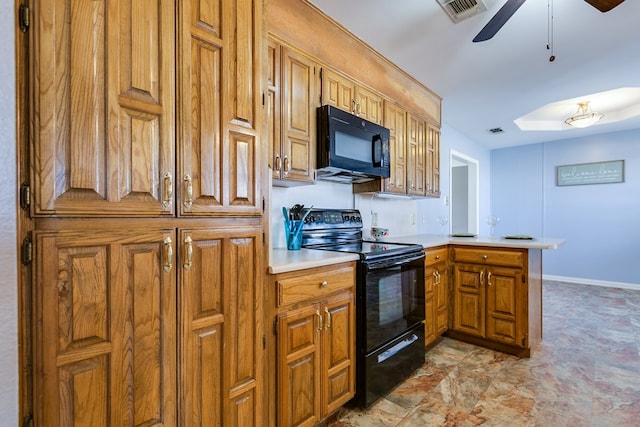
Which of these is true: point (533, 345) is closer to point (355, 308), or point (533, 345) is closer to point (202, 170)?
point (355, 308)

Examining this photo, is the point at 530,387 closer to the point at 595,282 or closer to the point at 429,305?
the point at 429,305

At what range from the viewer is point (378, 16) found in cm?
205

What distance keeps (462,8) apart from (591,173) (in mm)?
4752

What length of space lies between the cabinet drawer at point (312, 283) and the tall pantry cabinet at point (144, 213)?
17 centimetres

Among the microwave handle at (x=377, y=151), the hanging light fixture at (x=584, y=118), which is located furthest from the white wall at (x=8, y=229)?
the hanging light fixture at (x=584, y=118)

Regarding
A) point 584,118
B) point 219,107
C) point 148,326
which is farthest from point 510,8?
point 584,118

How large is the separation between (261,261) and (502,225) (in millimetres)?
5866

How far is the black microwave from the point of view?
1989 mm

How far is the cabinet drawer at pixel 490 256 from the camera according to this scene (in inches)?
99.9

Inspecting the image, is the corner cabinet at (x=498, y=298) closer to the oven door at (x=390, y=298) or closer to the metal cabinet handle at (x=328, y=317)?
the oven door at (x=390, y=298)

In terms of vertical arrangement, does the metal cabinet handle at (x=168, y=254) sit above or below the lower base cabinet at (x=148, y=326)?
above

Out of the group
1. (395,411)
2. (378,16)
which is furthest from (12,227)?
(378,16)

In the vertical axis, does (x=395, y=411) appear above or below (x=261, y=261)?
below

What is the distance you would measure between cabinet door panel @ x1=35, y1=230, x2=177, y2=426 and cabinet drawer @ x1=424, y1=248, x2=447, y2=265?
2.01 m
